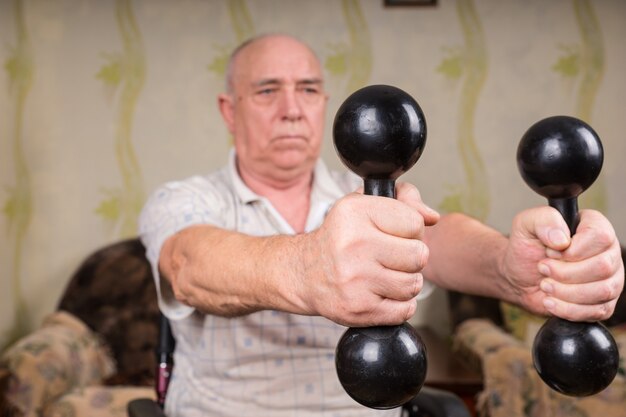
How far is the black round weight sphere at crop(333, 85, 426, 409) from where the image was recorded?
0.64 meters

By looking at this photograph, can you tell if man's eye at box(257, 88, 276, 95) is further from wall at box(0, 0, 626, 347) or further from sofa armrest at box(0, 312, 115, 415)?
wall at box(0, 0, 626, 347)

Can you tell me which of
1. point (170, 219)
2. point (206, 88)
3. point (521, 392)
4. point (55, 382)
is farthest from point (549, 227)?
point (206, 88)

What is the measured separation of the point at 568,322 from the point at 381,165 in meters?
0.30

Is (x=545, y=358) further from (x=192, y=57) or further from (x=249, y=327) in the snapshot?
(x=192, y=57)

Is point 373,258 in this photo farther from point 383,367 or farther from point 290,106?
point 290,106

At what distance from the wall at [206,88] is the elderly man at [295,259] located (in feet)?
4.99

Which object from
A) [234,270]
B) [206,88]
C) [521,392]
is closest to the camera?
[234,270]

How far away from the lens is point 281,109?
1.61m

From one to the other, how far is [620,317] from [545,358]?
2.53m

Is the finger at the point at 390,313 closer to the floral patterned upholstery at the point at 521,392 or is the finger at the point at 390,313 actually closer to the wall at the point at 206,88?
the floral patterned upholstery at the point at 521,392

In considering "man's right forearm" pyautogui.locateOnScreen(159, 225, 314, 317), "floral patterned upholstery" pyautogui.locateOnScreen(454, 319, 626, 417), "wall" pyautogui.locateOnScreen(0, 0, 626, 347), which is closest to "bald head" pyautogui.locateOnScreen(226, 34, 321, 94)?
"man's right forearm" pyautogui.locateOnScreen(159, 225, 314, 317)

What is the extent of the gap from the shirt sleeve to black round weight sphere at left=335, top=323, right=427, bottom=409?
0.63 metres

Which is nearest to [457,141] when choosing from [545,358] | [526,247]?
[526,247]

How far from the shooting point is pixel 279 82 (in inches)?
64.3
